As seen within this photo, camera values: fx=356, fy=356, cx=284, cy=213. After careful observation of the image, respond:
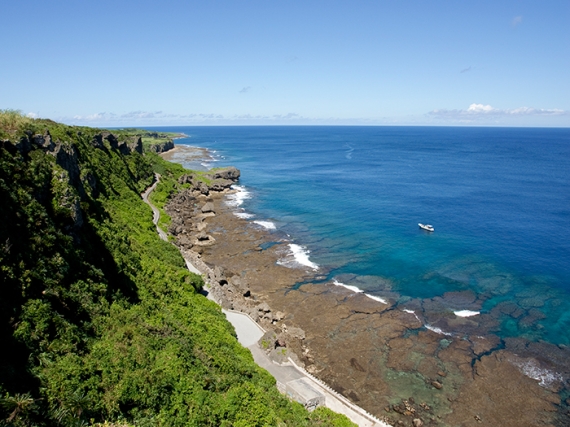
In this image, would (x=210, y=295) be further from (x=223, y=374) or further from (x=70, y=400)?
(x=70, y=400)

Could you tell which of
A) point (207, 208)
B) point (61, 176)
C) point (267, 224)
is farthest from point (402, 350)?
point (207, 208)

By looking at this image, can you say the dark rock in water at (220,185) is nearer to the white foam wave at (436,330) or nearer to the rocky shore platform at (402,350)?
the rocky shore platform at (402,350)

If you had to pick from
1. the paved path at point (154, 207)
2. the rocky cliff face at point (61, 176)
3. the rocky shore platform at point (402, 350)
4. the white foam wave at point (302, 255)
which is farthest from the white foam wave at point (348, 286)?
the rocky cliff face at point (61, 176)

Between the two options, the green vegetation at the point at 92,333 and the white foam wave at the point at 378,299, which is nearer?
the green vegetation at the point at 92,333

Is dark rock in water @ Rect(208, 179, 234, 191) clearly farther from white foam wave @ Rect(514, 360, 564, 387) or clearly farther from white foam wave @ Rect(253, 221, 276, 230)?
white foam wave @ Rect(514, 360, 564, 387)

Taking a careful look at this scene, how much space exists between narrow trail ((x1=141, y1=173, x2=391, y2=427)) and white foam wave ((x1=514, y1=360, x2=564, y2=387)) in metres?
17.5

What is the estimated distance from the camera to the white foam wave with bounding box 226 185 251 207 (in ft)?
312

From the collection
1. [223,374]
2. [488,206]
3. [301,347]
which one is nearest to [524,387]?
[301,347]

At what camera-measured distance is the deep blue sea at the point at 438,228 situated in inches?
1993

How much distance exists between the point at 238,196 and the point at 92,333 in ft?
261

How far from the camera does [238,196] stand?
4058 inches

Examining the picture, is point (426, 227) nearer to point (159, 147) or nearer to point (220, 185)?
point (220, 185)

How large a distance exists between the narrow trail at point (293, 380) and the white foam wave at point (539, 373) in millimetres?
17534

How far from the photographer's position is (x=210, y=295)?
44.4m
